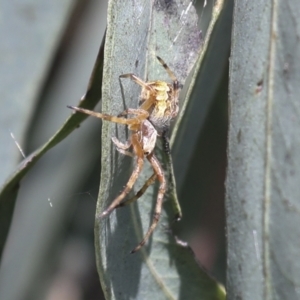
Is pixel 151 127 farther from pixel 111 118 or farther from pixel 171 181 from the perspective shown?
pixel 111 118

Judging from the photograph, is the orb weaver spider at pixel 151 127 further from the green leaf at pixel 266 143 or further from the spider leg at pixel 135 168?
the green leaf at pixel 266 143

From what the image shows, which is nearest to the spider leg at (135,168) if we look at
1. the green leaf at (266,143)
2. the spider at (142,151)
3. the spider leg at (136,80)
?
the spider at (142,151)

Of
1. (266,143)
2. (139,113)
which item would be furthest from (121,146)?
(266,143)

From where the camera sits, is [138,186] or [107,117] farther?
[138,186]

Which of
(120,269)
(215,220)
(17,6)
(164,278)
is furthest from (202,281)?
(215,220)

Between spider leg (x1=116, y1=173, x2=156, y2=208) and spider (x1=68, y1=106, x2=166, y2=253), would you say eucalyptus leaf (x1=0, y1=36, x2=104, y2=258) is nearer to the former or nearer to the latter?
spider (x1=68, y1=106, x2=166, y2=253)
